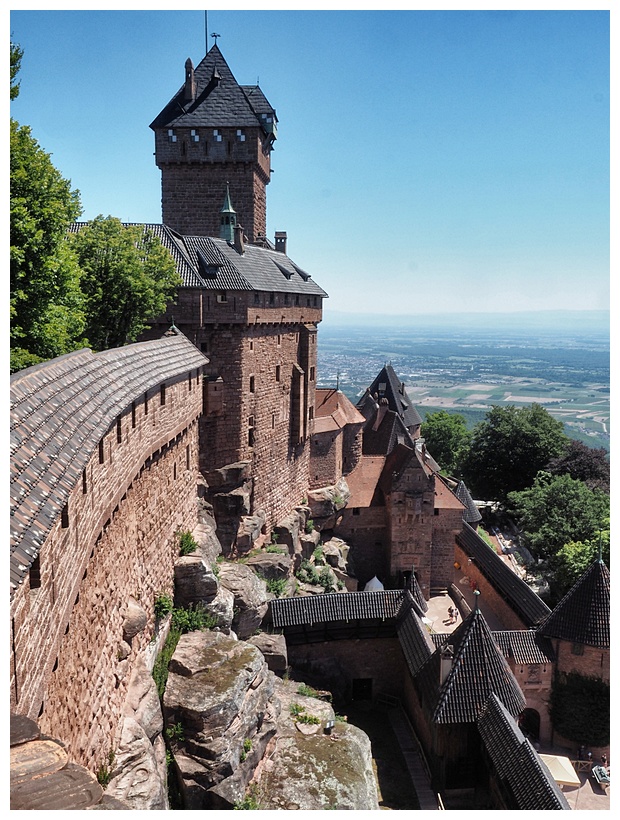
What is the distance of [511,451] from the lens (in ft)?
152

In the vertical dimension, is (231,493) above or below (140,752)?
above

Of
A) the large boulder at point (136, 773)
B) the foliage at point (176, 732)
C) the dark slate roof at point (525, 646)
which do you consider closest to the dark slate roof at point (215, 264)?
the foliage at point (176, 732)

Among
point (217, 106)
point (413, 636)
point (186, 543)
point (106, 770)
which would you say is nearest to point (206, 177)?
point (217, 106)

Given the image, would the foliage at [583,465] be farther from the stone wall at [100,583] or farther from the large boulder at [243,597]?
the stone wall at [100,583]

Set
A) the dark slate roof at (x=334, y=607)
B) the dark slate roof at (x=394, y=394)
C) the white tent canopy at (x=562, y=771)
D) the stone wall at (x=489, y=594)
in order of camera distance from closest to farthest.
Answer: the white tent canopy at (x=562, y=771) < the dark slate roof at (x=334, y=607) < the stone wall at (x=489, y=594) < the dark slate roof at (x=394, y=394)

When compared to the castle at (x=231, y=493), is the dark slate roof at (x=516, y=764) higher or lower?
lower

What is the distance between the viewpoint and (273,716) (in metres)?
14.0

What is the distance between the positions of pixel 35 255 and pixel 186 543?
695 cm

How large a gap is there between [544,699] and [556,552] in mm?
11037

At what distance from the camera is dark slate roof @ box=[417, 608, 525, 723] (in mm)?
16984

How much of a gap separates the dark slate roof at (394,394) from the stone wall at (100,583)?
28.3 meters

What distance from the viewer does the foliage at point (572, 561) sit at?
88.8 feet

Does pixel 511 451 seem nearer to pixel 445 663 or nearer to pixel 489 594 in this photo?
pixel 489 594
